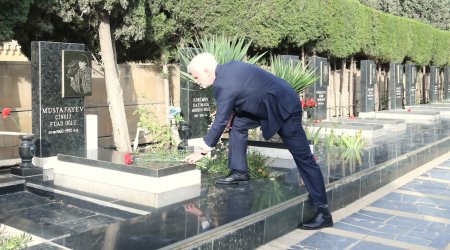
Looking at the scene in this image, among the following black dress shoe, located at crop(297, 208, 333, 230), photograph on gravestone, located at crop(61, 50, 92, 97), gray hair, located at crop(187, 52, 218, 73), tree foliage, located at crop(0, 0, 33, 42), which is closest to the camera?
gray hair, located at crop(187, 52, 218, 73)

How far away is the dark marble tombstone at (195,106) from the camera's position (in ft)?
29.7

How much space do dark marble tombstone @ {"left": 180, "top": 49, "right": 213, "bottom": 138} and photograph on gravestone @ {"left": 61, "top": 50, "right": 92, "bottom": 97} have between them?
188 cm

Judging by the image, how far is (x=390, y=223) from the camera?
5398mm

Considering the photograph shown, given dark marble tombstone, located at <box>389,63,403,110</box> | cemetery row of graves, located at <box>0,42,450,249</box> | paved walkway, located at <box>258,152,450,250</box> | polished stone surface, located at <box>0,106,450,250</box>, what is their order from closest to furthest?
1. polished stone surface, located at <box>0,106,450,250</box>
2. cemetery row of graves, located at <box>0,42,450,249</box>
3. paved walkway, located at <box>258,152,450,250</box>
4. dark marble tombstone, located at <box>389,63,403,110</box>

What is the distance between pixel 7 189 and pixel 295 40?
32.2 ft

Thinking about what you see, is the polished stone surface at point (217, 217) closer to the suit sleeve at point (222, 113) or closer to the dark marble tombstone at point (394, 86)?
the suit sleeve at point (222, 113)

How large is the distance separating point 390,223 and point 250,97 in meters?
2.15

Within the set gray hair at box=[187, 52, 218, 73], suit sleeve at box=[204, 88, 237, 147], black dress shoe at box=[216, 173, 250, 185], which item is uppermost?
gray hair at box=[187, 52, 218, 73]

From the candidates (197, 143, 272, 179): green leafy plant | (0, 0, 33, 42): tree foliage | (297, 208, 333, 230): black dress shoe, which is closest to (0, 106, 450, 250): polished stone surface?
(297, 208, 333, 230): black dress shoe

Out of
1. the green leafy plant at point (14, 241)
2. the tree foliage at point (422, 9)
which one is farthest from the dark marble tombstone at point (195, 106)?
the tree foliage at point (422, 9)

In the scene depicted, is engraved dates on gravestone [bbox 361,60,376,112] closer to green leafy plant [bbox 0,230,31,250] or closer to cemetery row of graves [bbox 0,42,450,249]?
cemetery row of graves [bbox 0,42,450,249]

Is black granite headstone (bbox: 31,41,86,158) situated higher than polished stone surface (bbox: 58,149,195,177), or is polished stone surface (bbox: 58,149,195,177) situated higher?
black granite headstone (bbox: 31,41,86,158)

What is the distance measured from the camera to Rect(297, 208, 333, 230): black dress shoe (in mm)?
4984

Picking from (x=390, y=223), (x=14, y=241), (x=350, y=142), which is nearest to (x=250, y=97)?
(x=390, y=223)
